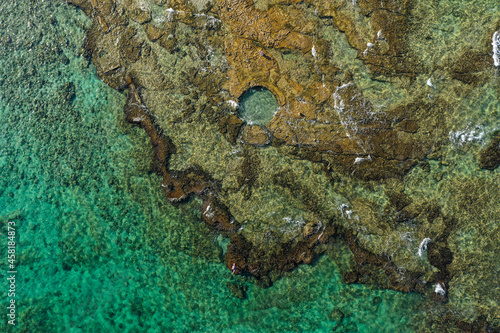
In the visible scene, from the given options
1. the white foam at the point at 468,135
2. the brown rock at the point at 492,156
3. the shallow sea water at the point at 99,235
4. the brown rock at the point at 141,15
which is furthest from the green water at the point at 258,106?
the brown rock at the point at 492,156

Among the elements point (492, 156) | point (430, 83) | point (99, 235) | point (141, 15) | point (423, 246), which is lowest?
point (99, 235)

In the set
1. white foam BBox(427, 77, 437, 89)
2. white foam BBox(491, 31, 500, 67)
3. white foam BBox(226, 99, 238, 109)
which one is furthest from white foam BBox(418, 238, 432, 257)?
white foam BBox(226, 99, 238, 109)

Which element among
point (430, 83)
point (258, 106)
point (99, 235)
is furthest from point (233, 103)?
point (99, 235)

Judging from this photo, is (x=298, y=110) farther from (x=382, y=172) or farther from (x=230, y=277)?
(x=230, y=277)

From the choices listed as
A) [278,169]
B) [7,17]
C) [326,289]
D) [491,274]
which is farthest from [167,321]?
[7,17]

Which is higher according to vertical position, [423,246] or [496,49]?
[496,49]

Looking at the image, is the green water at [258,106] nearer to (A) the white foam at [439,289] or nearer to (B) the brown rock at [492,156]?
(B) the brown rock at [492,156]

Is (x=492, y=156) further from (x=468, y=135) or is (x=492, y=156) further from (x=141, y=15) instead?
(x=141, y=15)

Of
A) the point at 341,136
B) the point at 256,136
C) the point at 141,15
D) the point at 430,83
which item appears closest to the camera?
the point at 430,83
